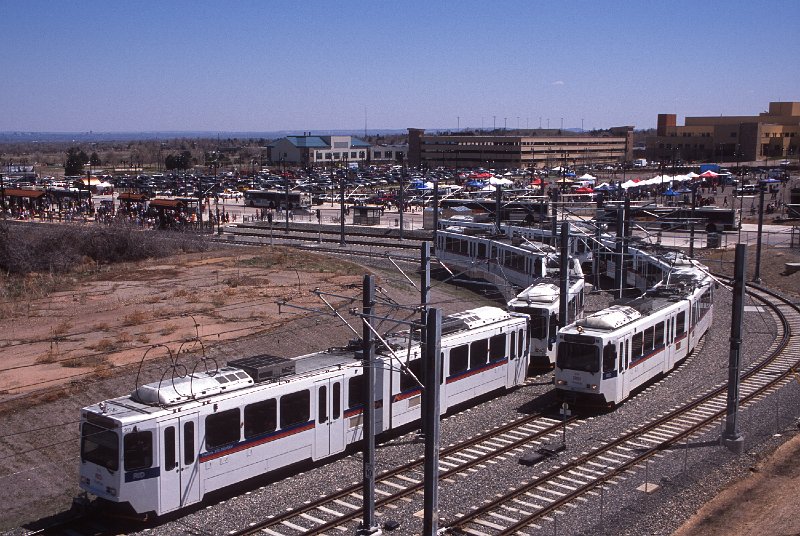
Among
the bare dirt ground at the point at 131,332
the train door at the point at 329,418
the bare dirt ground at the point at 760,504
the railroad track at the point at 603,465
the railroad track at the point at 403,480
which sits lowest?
the railroad track at the point at 403,480

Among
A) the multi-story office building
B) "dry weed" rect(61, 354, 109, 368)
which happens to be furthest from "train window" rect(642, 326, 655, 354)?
the multi-story office building

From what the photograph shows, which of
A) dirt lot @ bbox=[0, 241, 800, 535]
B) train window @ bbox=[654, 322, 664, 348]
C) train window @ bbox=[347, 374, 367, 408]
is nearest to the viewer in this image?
dirt lot @ bbox=[0, 241, 800, 535]

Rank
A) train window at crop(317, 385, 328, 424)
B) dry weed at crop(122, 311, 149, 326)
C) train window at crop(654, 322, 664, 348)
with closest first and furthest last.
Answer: train window at crop(317, 385, 328, 424), train window at crop(654, 322, 664, 348), dry weed at crop(122, 311, 149, 326)

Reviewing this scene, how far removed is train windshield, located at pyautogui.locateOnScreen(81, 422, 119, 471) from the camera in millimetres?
13328

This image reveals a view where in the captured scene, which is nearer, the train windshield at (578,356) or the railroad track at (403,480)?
the railroad track at (403,480)

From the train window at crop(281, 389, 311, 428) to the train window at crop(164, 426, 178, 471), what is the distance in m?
2.41

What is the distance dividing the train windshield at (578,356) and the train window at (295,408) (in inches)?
289

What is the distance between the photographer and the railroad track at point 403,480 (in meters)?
13.9

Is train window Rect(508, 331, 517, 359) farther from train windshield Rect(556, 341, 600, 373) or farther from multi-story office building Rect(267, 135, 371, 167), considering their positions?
multi-story office building Rect(267, 135, 371, 167)

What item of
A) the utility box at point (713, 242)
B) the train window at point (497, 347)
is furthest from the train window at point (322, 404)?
the utility box at point (713, 242)

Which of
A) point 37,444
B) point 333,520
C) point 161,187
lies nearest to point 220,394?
point 333,520

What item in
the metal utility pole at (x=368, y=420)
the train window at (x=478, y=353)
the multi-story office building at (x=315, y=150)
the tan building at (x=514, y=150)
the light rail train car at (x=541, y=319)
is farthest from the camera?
the multi-story office building at (x=315, y=150)

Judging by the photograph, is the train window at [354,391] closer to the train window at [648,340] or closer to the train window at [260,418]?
the train window at [260,418]

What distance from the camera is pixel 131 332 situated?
26938 millimetres
